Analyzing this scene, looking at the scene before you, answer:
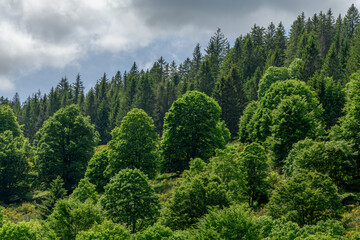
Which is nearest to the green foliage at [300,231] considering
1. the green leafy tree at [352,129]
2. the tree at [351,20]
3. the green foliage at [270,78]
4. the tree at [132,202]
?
the tree at [132,202]

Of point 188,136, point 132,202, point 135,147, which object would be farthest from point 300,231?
point 188,136

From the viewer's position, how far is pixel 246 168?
90.5 feet

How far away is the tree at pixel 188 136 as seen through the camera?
4169cm

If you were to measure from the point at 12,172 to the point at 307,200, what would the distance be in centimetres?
4405

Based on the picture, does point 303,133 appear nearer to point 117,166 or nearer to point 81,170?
point 117,166

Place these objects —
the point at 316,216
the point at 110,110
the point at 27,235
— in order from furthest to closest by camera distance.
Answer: the point at 110,110
the point at 27,235
the point at 316,216

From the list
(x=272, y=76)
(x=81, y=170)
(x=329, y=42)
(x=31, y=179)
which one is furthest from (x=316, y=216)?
(x=329, y=42)

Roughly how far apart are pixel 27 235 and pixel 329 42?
347ft

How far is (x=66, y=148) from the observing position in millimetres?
46250

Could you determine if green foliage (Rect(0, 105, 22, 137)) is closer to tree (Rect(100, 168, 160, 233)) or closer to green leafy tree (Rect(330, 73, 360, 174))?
tree (Rect(100, 168, 160, 233))

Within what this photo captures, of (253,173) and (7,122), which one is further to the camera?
(7,122)

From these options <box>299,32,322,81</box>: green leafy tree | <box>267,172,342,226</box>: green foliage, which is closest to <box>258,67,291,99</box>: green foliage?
<box>299,32,322,81</box>: green leafy tree

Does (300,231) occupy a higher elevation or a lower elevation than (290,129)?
lower

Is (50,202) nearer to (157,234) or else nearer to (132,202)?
(132,202)
